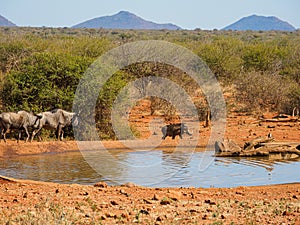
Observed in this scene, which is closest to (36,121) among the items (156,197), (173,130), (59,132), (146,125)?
(59,132)

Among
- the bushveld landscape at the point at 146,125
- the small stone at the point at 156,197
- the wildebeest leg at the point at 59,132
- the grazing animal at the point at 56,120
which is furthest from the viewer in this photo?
the wildebeest leg at the point at 59,132

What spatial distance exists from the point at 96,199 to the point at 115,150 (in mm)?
8349

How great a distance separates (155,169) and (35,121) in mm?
5237

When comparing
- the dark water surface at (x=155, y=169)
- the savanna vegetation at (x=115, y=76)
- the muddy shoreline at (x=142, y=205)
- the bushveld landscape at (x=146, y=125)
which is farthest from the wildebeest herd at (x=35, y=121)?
the muddy shoreline at (x=142, y=205)

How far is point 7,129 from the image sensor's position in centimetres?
1650

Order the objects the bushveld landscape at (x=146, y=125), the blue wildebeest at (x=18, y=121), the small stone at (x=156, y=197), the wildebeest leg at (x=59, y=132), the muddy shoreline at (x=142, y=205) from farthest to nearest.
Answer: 1. the wildebeest leg at (x=59, y=132)
2. the blue wildebeest at (x=18, y=121)
3. the small stone at (x=156, y=197)
4. the bushveld landscape at (x=146, y=125)
5. the muddy shoreline at (x=142, y=205)

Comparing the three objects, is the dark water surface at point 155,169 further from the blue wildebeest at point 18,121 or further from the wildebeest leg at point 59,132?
the wildebeest leg at point 59,132

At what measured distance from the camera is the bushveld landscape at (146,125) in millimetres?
7332

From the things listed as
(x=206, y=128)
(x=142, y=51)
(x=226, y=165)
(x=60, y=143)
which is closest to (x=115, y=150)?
(x=60, y=143)

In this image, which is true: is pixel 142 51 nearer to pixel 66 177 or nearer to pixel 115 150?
pixel 115 150

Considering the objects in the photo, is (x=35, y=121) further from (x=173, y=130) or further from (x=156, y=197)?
(x=156, y=197)

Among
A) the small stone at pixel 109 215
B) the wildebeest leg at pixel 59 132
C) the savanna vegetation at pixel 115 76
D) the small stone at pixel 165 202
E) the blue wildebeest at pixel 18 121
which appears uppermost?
the savanna vegetation at pixel 115 76

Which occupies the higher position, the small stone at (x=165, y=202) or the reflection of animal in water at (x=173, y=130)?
the reflection of animal in water at (x=173, y=130)

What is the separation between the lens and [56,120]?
17312mm
